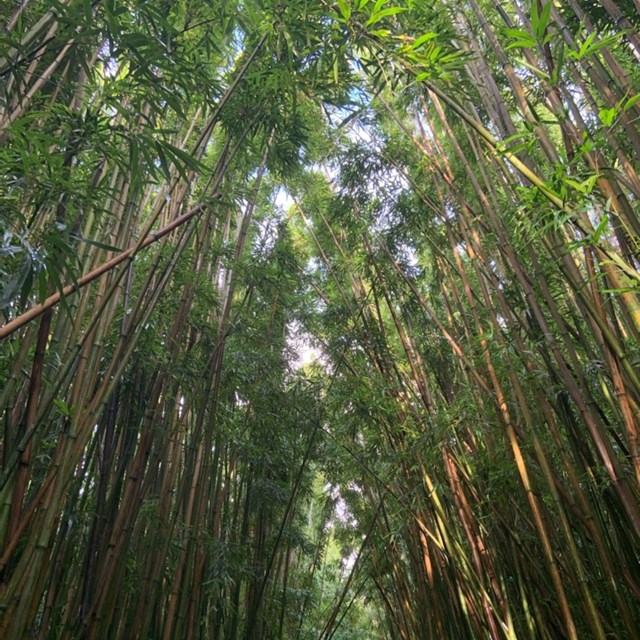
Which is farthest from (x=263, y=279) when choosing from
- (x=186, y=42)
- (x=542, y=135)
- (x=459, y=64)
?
(x=542, y=135)

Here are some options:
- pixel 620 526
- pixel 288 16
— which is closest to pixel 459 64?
pixel 288 16

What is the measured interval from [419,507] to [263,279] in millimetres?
1981

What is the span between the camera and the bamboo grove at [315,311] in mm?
1571

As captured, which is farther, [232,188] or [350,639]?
[350,639]

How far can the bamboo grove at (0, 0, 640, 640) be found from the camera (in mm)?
1571

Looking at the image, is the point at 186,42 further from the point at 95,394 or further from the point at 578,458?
the point at 578,458

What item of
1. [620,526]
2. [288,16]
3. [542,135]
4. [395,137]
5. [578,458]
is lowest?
[620,526]

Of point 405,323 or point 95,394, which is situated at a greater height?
point 405,323

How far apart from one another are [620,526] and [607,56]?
1.73 m

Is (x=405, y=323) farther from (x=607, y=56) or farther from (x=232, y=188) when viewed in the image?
(x=607, y=56)

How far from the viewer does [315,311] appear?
196 inches

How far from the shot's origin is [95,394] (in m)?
1.81

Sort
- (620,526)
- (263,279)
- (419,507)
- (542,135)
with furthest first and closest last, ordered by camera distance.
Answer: (263,279) → (419,507) → (620,526) → (542,135)

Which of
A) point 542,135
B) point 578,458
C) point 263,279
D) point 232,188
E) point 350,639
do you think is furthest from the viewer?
point 350,639
